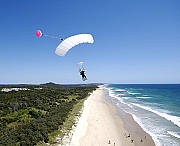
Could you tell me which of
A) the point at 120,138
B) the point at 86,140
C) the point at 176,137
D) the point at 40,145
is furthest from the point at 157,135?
the point at 40,145

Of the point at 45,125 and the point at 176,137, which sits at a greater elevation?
the point at 45,125

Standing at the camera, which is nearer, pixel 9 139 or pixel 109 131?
pixel 9 139

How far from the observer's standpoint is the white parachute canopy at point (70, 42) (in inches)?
458

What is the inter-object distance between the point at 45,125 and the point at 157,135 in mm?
10380

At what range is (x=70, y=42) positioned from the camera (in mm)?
11727

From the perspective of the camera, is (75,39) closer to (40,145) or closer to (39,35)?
(39,35)

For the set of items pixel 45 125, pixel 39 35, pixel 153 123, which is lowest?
pixel 153 123

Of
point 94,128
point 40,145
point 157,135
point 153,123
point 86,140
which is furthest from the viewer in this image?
point 153,123

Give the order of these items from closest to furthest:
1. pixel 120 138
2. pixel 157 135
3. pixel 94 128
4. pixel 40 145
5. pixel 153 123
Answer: pixel 40 145
pixel 120 138
pixel 157 135
pixel 94 128
pixel 153 123

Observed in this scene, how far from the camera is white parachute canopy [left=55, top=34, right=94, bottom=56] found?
38.2 feet

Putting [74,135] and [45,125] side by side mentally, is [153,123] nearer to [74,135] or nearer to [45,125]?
[74,135]

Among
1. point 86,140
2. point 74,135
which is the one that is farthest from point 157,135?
point 74,135

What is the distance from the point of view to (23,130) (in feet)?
37.9

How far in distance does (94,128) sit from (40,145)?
6056mm
